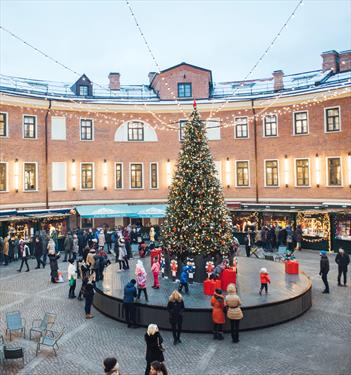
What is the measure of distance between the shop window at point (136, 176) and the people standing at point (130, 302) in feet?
63.5

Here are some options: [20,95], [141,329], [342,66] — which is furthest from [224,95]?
[141,329]

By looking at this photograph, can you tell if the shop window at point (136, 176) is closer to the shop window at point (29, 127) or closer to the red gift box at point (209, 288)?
the shop window at point (29, 127)

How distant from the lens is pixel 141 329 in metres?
12.8

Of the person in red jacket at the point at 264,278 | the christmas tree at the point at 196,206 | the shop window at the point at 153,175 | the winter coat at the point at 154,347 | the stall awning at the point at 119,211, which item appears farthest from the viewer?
the shop window at the point at 153,175

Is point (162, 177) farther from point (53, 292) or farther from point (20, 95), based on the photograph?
point (53, 292)

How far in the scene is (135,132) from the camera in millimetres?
31891

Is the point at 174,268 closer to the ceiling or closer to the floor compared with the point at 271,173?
closer to the floor

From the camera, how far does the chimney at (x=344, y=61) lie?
31031 mm

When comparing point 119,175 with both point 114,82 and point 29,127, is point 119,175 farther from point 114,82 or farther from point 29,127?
point 114,82

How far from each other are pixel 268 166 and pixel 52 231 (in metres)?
16.7

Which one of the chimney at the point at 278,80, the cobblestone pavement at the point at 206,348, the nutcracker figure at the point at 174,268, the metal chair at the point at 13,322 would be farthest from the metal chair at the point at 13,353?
the chimney at the point at 278,80

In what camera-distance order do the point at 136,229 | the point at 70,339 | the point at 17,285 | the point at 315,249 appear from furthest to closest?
the point at 136,229 → the point at 315,249 → the point at 17,285 → the point at 70,339

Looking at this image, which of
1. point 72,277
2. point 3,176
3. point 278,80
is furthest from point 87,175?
point 278,80

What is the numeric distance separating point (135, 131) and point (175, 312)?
2225cm
